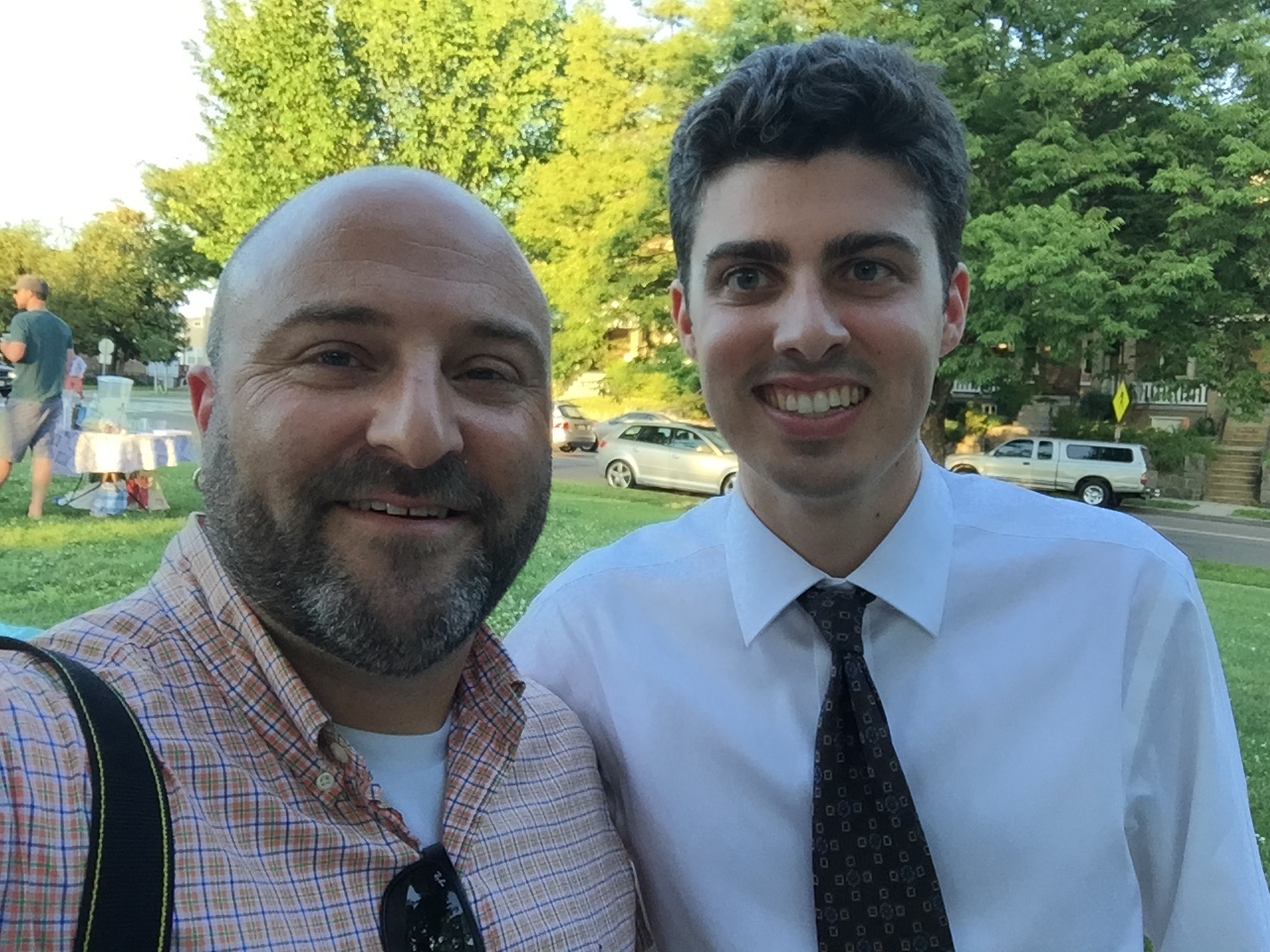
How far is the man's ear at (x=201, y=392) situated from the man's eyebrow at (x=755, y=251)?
0.82 metres

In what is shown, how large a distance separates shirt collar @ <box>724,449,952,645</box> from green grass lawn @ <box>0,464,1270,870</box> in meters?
0.53

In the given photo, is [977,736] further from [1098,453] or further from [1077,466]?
[1098,453]

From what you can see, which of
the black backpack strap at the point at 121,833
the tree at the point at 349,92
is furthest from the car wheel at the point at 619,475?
the black backpack strap at the point at 121,833

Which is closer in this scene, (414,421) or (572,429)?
(414,421)

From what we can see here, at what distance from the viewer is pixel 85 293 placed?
18.6 m

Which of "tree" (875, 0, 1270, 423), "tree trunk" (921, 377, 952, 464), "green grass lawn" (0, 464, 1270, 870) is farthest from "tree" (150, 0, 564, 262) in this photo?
"tree trunk" (921, 377, 952, 464)

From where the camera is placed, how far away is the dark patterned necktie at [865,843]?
1416 mm

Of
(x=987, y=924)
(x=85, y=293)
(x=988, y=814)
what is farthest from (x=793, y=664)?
(x=85, y=293)

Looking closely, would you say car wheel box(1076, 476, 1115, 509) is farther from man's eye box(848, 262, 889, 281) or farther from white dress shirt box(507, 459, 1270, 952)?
man's eye box(848, 262, 889, 281)

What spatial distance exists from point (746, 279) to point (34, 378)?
6.38 meters

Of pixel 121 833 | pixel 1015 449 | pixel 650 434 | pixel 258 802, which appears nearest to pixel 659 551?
pixel 258 802

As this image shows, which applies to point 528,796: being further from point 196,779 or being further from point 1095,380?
point 1095,380

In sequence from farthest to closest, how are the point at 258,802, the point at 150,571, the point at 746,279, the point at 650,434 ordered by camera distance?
the point at 650,434 → the point at 150,571 → the point at 746,279 → the point at 258,802

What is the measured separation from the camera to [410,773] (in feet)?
4.31
